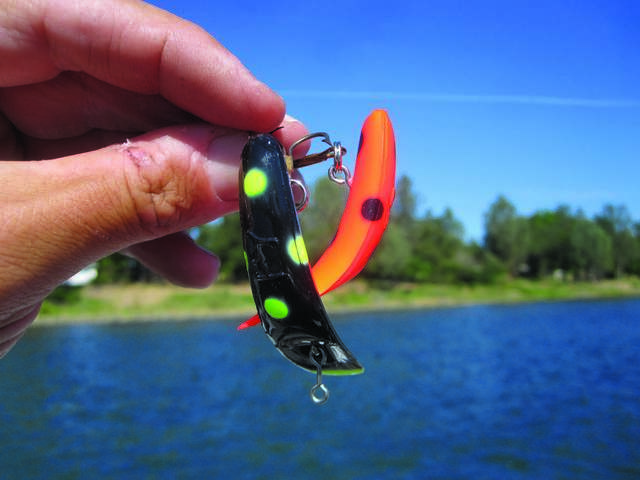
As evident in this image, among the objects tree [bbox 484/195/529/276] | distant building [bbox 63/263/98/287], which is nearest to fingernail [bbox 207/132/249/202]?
distant building [bbox 63/263/98/287]

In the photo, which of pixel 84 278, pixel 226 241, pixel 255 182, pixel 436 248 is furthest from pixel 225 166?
pixel 436 248

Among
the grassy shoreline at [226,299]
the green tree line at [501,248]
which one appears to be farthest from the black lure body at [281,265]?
the green tree line at [501,248]

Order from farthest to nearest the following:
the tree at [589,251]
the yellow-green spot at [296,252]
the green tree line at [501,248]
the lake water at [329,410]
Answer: the tree at [589,251] < the green tree line at [501,248] < the lake water at [329,410] < the yellow-green spot at [296,252]

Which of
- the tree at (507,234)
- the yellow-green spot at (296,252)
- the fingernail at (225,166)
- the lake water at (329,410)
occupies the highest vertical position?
the tree at (507,234)

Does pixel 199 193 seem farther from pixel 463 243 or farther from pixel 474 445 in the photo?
pixel 463 243

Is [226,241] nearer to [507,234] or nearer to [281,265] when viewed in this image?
[507,234]

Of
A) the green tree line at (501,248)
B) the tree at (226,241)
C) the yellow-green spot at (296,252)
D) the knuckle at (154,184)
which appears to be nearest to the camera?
the yellow-green spot at (296,252)

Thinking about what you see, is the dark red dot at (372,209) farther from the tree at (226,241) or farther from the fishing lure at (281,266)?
the tree at (226,241)

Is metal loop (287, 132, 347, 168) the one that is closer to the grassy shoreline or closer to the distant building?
the grassy shoreline
